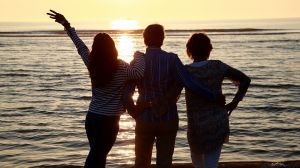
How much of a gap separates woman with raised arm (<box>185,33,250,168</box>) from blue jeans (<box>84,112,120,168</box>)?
3.08ft

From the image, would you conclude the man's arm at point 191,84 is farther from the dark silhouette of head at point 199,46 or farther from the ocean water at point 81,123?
the ocean water at point 81,123

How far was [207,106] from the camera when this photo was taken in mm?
5875

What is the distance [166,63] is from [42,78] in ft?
90.5

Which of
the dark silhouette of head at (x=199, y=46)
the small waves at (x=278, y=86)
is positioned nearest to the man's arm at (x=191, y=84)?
the dark silhouette of head at (x=199, y=46)

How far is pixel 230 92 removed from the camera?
2575 centimetres

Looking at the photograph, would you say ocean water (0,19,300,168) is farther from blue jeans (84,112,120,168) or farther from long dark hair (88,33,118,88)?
long dark hair (88,33,118,88)

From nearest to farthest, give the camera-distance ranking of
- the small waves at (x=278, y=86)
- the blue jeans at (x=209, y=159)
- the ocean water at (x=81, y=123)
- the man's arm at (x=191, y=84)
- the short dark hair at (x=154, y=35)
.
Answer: the man's arm at (x=191, y=84), the short dark hair at (x=154, y=35), the blue jeans at (x=209, y=159), the ocean water at (x=81, y=123), the small waves at (x=278, y=86)

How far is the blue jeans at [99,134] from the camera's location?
5.93 m

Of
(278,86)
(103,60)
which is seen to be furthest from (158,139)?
(278,86)

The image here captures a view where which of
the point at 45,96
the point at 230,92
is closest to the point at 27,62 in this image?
the point at 45,96

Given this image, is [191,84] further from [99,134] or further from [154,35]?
[99,134]

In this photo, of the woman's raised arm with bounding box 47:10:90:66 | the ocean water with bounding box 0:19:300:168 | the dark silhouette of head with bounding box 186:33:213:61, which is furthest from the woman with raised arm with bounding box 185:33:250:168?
the ocean water with bounding box 0:19:300:168

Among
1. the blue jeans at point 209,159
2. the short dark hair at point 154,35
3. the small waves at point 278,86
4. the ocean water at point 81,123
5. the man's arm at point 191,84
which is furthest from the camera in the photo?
the small waves at point 278,86

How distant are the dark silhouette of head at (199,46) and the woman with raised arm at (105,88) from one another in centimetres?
59
